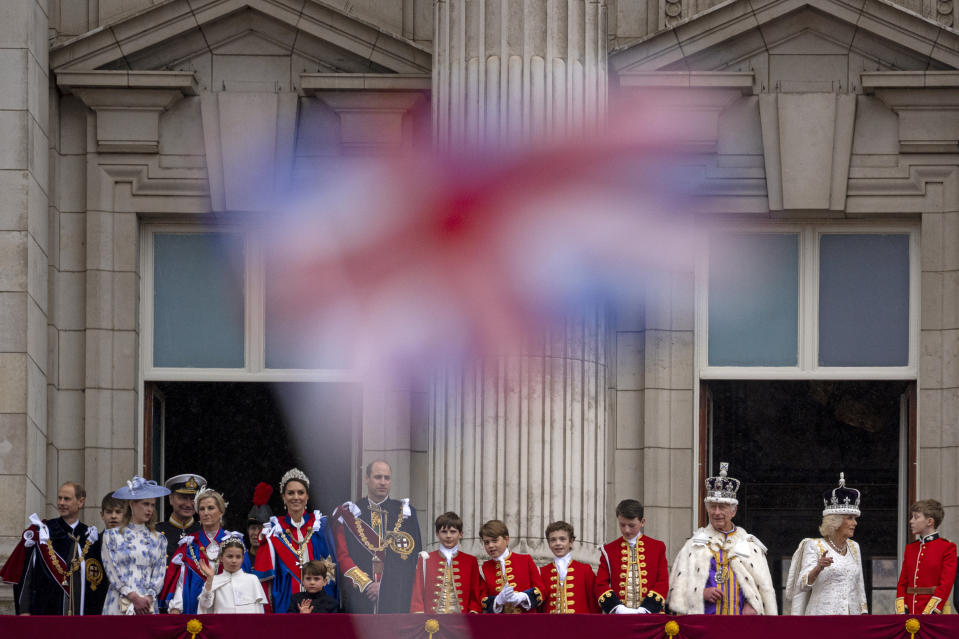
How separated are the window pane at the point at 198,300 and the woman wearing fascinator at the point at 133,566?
4.56 meters

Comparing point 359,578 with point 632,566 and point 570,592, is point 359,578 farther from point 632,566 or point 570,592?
point 632,566

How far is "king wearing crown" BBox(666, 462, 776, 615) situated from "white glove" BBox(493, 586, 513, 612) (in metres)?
1.56

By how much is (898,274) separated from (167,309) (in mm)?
8401

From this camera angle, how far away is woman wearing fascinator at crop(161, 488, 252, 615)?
21203mm

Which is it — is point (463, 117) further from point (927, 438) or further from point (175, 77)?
point (927, 438)

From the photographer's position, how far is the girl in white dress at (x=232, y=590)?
2084 cm

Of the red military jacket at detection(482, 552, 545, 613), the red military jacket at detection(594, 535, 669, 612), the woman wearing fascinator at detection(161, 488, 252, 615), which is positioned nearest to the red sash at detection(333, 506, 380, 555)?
the woman wearing fascinator at detection(161, 488, 252, 615)

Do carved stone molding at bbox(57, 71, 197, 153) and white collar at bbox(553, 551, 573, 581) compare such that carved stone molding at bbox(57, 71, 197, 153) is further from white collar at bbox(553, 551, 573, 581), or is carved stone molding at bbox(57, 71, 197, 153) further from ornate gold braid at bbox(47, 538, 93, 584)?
white collar at bbox(553, 551, 573, 581)

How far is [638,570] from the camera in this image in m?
21.4

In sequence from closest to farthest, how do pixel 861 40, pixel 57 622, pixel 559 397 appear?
pixel 57 622 → pixel 559 397 → pixel 861 40

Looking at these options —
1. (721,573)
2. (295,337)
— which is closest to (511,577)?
(721,573)

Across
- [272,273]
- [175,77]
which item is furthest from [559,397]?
[175,77]

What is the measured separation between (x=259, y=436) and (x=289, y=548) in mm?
8721

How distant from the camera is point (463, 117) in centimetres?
2459
